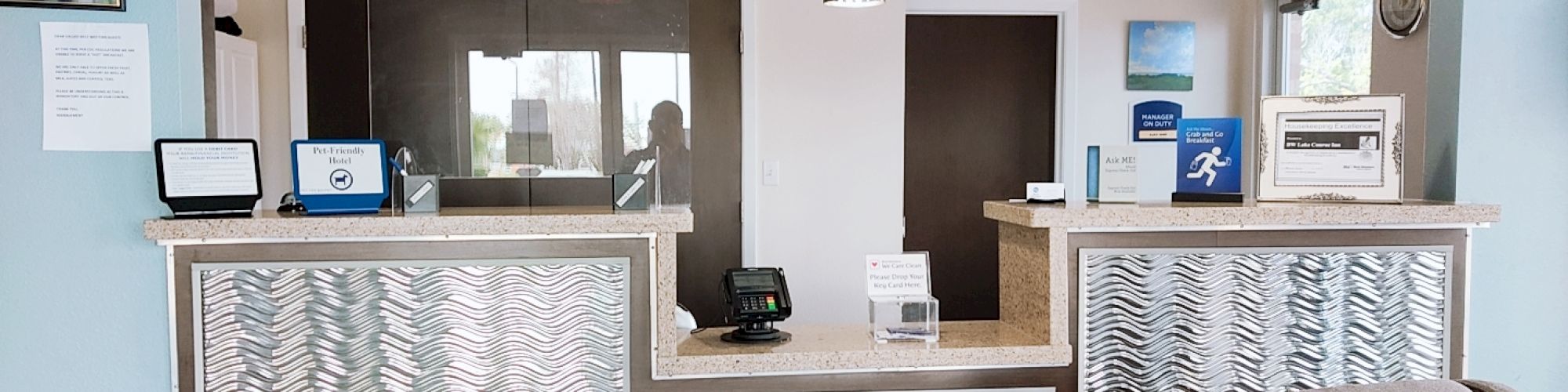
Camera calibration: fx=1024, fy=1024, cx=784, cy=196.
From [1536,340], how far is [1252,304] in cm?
86

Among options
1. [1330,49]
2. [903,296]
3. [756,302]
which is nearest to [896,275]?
[903,296]

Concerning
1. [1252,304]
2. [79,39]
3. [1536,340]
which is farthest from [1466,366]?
[79,39]

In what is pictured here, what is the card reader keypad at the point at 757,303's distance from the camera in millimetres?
2270

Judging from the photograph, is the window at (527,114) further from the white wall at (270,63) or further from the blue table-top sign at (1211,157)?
the blue table-top sign at (1211,157)

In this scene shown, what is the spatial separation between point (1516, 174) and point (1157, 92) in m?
2.05

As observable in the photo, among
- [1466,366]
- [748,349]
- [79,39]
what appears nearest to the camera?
[79,39]

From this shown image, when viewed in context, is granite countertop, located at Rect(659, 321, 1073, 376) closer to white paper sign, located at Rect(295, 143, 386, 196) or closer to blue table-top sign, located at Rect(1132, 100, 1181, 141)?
white paper sign, located at Rect(295, 143, 386, 196)

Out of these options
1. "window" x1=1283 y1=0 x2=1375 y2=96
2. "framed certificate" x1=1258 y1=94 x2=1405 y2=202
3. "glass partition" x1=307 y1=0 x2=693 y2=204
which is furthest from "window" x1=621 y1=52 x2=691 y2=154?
"window" x1=1283 y1=0 x2=1375 y2=96

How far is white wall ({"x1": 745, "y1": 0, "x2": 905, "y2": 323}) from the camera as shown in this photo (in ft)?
13.5

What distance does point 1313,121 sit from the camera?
2445 mm

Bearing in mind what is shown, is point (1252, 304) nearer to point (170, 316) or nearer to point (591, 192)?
point (591, 192)

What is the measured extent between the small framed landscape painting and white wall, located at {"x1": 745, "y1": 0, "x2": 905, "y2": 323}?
43.5 inches

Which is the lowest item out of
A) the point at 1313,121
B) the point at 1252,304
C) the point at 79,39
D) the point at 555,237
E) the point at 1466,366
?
the point at 1466,366

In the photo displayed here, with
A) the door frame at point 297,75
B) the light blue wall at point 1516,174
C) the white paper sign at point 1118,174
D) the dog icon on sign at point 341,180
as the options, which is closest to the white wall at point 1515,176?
the light blue wall at point 1516,174
